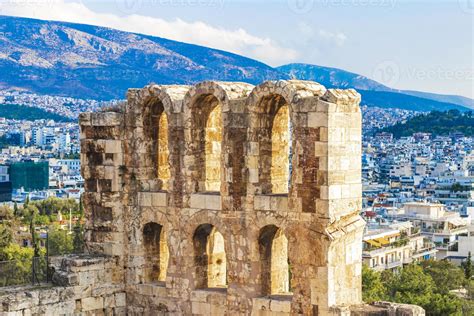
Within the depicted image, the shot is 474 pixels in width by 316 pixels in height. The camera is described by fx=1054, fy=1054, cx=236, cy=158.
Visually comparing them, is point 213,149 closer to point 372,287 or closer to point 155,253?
point 155,253

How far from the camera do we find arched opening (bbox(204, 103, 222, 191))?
76.7 feet

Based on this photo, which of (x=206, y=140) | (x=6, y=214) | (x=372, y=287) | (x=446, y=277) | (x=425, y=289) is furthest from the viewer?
(x=6, y=214)

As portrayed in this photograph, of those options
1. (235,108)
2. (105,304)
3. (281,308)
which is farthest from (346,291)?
(105,304)

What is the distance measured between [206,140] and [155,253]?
10.2 ft

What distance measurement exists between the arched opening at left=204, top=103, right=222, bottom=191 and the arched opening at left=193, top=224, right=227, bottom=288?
1003 millimetres

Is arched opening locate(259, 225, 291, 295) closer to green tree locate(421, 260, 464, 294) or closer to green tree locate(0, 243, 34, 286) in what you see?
green tree locate(0, 243, 34, 286)

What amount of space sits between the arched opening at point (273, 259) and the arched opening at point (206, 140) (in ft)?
6.63

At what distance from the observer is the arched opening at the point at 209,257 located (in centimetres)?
2317

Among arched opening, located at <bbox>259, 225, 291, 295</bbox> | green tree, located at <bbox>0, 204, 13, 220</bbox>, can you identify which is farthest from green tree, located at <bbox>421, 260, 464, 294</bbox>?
arched opening, located at <bbox>259, 225, 291, 295</bbox>

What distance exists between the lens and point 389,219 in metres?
138

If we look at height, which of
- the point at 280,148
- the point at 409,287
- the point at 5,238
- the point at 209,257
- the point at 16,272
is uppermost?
the point at 280,148

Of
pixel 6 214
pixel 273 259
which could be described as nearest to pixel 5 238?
pixel 6 214

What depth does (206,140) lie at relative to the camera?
2334cm

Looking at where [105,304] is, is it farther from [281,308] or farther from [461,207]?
[461,207]
